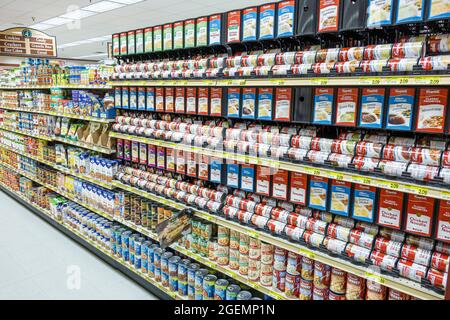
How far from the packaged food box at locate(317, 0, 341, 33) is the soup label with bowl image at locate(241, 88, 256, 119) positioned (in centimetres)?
55

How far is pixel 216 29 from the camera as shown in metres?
2.21

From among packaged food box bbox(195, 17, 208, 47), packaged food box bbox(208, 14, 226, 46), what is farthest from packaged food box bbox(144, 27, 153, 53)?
packaged food box bbox(208, 14, 226, 46)

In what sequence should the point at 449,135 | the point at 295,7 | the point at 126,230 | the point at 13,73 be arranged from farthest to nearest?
the point at 13,73
the point at 126,230
the point at 295,7
the point at 449,135

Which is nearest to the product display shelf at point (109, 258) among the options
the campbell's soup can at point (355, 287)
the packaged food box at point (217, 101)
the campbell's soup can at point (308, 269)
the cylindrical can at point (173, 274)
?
the cylindrical can at point (173, 274)

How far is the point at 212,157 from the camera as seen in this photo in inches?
93.7

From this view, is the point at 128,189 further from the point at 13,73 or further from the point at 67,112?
the point at 13,73

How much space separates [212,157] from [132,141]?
1.04 metres

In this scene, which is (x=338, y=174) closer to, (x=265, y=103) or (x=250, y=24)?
(x=265, y=103)

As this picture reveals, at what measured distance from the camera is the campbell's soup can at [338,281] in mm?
1787

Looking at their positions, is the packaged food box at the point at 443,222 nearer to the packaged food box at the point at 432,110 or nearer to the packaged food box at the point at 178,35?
the packaged food box at the point at 432,110

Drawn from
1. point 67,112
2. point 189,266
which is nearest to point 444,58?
point 189,266

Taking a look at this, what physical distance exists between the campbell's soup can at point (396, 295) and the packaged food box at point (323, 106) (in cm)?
90

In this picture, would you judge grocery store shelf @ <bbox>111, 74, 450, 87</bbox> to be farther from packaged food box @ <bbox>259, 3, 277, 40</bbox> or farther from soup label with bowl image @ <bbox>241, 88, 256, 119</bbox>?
packaged food box @ <bbox>259, 3, 277, 40</bbox>
